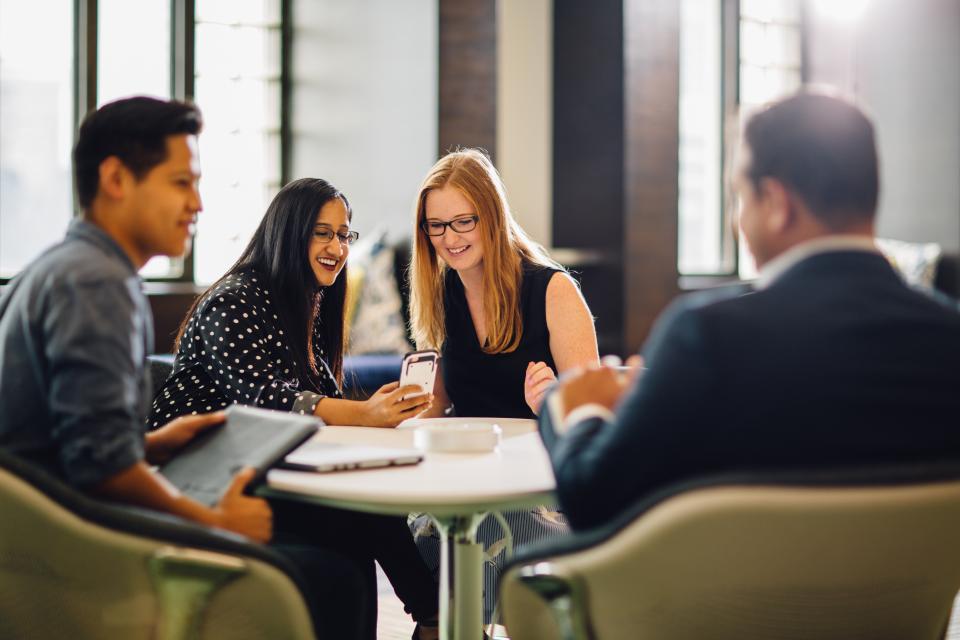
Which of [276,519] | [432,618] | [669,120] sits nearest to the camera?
[276,519]

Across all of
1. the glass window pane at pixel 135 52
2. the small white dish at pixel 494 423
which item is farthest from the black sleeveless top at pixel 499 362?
the glass window pane at pixel 135 52

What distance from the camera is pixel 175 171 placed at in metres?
1.67

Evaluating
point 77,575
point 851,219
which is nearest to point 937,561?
point 851,219

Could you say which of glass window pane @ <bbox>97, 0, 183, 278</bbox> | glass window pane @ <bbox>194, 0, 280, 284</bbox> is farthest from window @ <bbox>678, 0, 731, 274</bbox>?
glass window pane @ <bbox>97, 0, 183, 278</bbox>

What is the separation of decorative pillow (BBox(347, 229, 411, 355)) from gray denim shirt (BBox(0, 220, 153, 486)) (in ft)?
11.8

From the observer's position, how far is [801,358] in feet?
4.17

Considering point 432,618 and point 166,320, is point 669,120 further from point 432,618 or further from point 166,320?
point 432,618

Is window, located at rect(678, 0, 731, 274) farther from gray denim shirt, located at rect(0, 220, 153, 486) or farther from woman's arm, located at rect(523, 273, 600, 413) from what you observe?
gray denim shirt, located at rect(0, 220, 153, 486)

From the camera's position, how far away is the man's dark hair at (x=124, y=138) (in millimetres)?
1611

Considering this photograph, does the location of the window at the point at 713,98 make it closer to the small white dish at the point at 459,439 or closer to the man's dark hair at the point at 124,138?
the small white dish at the point at 459,439

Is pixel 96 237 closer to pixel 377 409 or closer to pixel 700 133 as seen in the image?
pixel 377 409

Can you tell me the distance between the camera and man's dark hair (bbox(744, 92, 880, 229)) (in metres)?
1.36

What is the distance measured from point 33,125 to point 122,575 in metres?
4.09

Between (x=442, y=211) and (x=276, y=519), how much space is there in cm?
99
